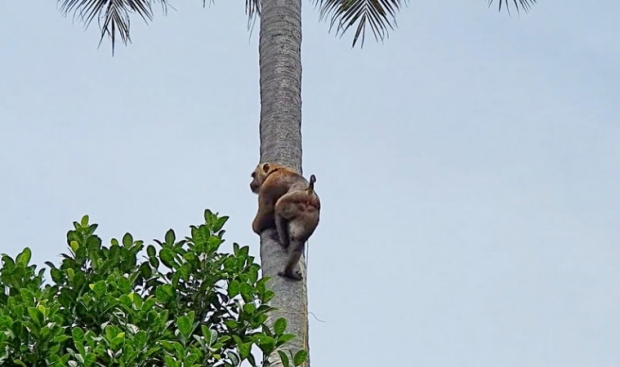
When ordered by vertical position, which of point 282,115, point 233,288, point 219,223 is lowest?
point 233,288

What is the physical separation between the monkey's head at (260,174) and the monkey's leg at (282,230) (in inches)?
14.3

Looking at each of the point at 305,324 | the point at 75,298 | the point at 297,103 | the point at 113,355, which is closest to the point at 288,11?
the point at 297,103

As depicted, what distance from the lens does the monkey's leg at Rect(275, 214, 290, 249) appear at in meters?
5.17

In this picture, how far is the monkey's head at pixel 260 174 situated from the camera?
553 cm

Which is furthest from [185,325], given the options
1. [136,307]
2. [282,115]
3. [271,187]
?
[282,115]

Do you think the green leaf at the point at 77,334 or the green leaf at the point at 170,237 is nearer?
the green leaf at the point at 77,334

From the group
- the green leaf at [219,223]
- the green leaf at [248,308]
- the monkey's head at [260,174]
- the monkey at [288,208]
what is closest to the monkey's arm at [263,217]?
the monkey at [288,208]

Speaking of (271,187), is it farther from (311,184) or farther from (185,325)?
(185,325)

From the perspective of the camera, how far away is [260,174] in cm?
561

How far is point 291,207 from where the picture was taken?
512 cm

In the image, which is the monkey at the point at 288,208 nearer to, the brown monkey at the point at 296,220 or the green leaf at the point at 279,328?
the brown monkey at the point at 296,220

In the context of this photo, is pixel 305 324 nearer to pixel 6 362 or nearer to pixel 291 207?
pixel 291 207

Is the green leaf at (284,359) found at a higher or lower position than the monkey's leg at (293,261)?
lower

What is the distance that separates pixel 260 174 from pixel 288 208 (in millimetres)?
538
